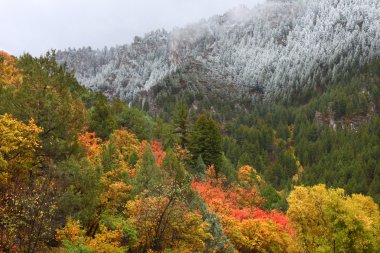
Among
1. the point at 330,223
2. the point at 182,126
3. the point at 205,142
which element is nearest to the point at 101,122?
the point at 182,126

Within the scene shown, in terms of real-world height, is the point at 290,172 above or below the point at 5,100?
below

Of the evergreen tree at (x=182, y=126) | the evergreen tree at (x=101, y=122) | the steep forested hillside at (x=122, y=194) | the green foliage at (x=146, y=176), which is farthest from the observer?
the evergreen tree at (x=182, y=126)

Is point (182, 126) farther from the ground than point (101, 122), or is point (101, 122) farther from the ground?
point (101, 122)

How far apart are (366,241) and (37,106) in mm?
33120

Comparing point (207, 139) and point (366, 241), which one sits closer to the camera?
point (366, 241)

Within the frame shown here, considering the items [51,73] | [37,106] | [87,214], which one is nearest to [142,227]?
[87,214]

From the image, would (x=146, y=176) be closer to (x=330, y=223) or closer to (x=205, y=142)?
(x=330, y=223)

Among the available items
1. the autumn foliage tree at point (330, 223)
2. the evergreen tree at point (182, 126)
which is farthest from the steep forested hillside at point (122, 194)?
the evergreen tree at point (182, 126)

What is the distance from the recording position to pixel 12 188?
2338 centimetres

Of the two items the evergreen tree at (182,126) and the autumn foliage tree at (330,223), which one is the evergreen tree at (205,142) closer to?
the evergreen tree at (182,126)

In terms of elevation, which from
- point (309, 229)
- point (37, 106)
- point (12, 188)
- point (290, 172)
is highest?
point (37, 106)

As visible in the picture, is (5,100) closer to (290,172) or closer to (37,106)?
(37,106)

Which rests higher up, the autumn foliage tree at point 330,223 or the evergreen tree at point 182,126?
the evergreen tree at point 182,126

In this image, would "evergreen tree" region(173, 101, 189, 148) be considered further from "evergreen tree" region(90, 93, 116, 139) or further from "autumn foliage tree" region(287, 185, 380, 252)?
"autumn foliage tree" region(287, 185, 380, 252)
